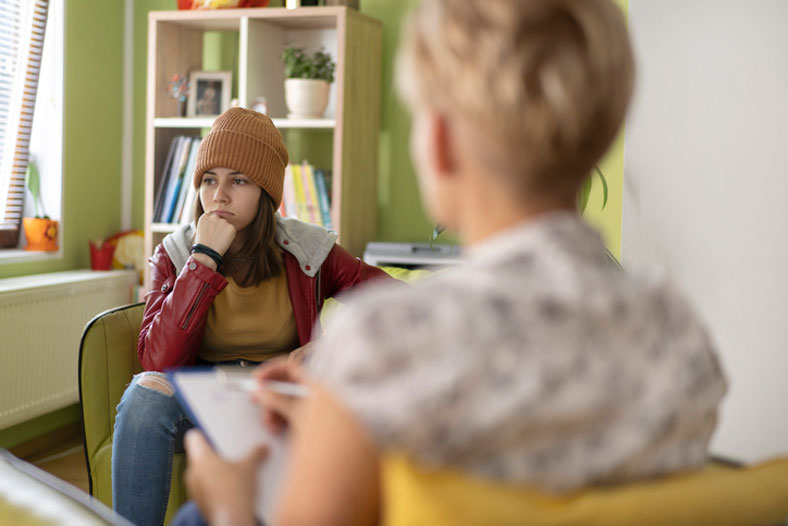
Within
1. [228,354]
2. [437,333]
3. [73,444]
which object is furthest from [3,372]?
[437,333]

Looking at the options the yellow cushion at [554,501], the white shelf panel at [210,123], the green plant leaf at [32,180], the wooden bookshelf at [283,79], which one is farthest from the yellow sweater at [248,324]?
the green plant leaf at [32,180]

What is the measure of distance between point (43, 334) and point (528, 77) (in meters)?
2.88

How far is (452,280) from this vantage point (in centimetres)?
64

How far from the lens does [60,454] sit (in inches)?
131

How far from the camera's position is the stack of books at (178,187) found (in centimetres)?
338

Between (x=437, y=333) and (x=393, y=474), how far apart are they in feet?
0.40

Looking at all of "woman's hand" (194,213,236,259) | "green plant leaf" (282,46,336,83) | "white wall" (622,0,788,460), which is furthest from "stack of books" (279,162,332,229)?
"white wall" (622,0,788,460)

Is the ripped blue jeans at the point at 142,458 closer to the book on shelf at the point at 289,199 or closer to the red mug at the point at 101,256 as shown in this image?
the book on shelf at the point at 289,199

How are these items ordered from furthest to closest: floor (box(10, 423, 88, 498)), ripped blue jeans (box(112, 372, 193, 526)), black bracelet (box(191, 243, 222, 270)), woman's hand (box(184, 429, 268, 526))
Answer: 1. floor (box(10, 423, 88, 498))
2. black bracelet (box(191, 243, 222, 270))
3. ripped blue jeans (box(112, 372, 193, 526))
4. woman's hand (box(184, 429, 268, 526))

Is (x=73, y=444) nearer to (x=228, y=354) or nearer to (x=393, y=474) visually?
(x=228, y=354)

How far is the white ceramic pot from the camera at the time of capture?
3.20 m

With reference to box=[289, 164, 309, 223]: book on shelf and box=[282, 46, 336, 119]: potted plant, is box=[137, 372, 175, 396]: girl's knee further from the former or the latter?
box=[282, 46, 336, 119]: potted plant

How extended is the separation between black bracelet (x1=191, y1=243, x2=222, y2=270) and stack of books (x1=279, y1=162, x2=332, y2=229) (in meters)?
1.19

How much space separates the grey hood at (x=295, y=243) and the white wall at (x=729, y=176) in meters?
0.93
